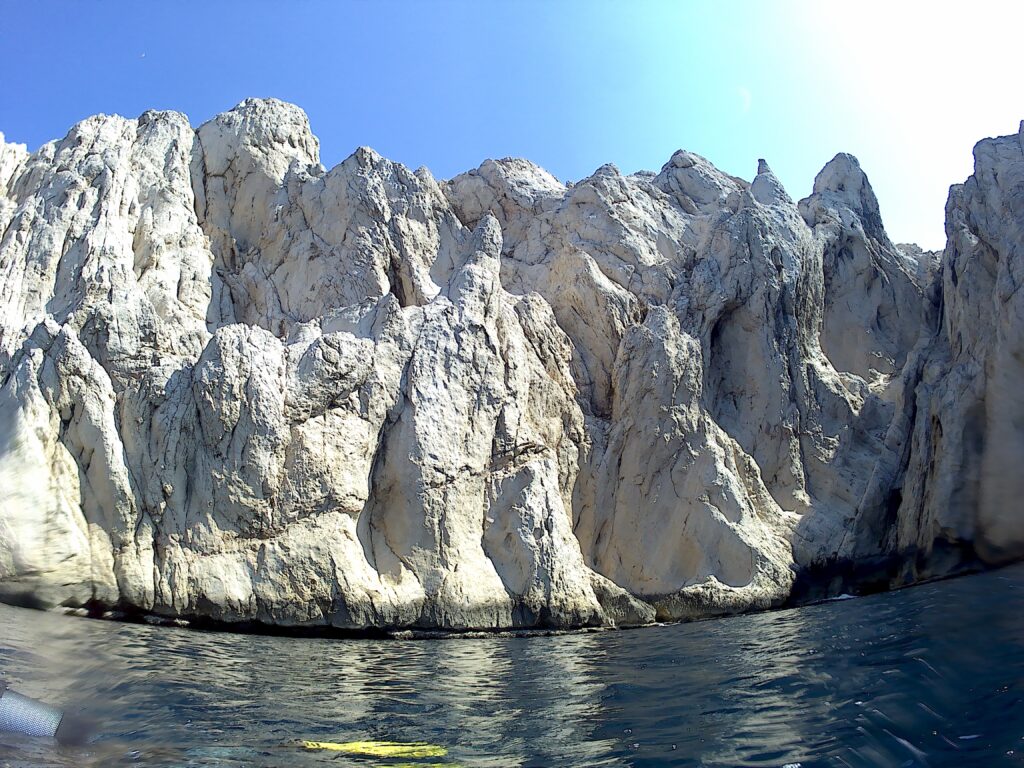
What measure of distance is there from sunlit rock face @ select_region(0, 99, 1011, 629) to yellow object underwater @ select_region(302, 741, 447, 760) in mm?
10954

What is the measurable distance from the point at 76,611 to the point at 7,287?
1311 cm

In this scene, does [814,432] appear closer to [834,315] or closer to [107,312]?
[834,315]

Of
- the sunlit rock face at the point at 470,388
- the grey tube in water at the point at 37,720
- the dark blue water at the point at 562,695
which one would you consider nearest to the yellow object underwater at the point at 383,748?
the dark blue water at the point at 562,695

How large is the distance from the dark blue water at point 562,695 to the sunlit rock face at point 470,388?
3.30 m

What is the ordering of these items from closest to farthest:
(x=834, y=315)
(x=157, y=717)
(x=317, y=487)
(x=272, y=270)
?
(x=157, y=717)
(x=317, y=487)
(x=272, y=270)
(x=834, y=315)

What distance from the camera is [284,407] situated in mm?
21812

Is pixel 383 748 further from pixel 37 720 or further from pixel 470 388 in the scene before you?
pixel 470 388

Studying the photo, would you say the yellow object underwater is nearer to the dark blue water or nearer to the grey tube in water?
the dark blue water

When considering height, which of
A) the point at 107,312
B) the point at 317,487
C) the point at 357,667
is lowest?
the point at 357,667

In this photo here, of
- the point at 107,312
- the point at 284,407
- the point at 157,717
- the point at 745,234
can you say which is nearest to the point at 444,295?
the point at 284,407

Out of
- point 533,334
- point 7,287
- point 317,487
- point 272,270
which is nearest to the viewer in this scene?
point 317,487

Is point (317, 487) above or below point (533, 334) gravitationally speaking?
below

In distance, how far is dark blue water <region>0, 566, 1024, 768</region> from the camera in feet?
28.4

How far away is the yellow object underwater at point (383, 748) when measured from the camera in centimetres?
905
